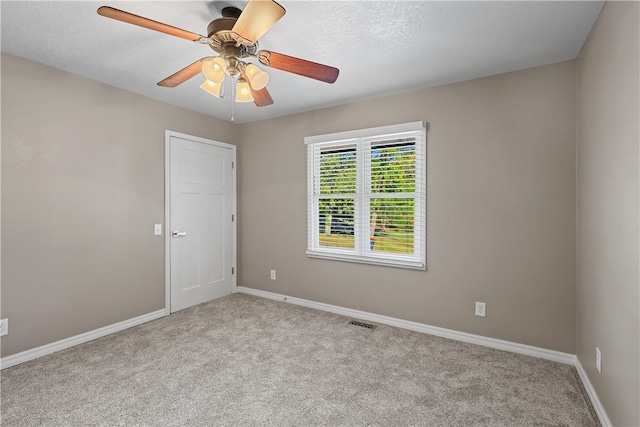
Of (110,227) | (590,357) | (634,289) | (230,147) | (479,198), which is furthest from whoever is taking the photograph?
(230,147)

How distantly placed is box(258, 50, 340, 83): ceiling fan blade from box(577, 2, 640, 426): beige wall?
4.78 feet

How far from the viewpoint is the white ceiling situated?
6.21 feet

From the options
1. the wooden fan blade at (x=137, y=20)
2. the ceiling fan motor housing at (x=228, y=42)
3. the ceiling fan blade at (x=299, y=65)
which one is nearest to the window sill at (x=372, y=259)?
the ceiling fan blade at (x=299, y=65)

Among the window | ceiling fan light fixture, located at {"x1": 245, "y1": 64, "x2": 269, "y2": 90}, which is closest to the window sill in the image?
the window

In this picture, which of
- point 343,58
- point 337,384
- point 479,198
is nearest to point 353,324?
point 337,384

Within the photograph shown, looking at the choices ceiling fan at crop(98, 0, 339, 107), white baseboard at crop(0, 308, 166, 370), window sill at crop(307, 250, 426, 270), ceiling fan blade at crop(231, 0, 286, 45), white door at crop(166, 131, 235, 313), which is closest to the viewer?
ceiling fan blade at crop(231, 0, 286, 45)

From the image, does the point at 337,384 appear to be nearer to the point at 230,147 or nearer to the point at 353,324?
the point at 353,324

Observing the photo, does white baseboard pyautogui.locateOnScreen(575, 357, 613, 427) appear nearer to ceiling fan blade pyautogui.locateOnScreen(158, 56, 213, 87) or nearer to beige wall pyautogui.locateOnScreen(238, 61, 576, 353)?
beige wall pyautogui.locateOnScreen(238, 61, 576, 353)

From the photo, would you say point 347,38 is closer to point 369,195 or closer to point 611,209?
point 369,195

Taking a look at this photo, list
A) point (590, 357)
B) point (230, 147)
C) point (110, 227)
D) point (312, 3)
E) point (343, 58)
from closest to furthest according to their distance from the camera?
1. point (312, 3)
2. point (590, 357)
3. point (343, 58)
4. point (110, 227)
5. point (230, 147)

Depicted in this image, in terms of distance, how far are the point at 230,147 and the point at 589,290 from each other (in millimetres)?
4061

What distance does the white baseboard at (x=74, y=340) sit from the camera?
2.48m

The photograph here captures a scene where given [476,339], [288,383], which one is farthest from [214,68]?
[476,339]

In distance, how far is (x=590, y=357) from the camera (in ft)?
6.95
